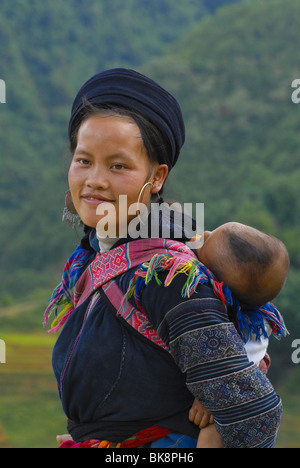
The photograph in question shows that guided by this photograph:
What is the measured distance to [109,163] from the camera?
1360 millimetres

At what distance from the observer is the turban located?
1.36m

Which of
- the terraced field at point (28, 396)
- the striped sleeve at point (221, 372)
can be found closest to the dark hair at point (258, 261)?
the striped sleeve at point (221, 372)

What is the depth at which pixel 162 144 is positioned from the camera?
4.61 ft

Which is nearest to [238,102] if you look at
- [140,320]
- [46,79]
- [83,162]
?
[46,79]

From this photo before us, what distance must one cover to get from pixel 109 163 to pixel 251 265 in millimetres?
329

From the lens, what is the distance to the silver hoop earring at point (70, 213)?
5.19ft

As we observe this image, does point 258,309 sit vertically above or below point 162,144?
below

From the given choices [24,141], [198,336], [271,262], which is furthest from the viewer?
[24,141]

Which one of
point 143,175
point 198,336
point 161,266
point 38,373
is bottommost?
point 38,373

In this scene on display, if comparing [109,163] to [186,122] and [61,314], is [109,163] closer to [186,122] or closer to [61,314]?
[61,314]

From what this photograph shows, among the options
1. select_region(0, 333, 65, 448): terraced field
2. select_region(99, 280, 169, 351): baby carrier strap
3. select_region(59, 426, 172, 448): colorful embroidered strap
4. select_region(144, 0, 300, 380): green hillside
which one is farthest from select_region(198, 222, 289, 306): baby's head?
select_region(144, 0, 300, 380): green hillside
